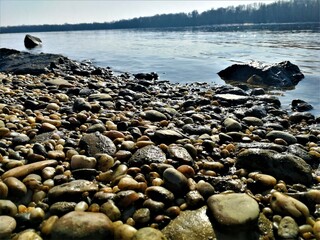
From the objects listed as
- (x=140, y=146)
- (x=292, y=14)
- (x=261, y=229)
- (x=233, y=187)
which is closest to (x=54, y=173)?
(x=140, y=146)

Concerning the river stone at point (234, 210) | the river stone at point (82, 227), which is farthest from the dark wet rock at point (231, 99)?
the river stone at point (82, 227)

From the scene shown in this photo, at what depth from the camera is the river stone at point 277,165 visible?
11.7 ft

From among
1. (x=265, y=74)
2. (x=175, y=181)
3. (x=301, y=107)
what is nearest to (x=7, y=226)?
(x=175, y=181)

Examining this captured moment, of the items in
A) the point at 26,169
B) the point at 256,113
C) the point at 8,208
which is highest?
the point at 26,169

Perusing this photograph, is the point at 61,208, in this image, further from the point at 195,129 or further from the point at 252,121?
the point at 252,121

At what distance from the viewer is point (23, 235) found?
2.54 meters

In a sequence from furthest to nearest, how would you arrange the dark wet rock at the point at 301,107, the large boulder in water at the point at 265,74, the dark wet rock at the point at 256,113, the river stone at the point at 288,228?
the large boulder in water at the point at 265,74 → the dark wet rock at the point at 301,107 → the dark wet rock at the point at 256,113 → the river stone at the point at 288,228

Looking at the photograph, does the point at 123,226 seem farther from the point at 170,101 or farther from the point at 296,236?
the point at 170,101

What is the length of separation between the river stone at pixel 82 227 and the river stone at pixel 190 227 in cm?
53

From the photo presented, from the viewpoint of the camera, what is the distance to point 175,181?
327cm

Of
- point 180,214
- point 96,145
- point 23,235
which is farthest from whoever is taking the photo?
point 96,145

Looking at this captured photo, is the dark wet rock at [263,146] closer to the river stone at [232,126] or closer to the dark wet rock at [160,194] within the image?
the river stone at [232,126]

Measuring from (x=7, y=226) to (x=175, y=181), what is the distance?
1.63m

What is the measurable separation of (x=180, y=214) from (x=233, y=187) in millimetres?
741
